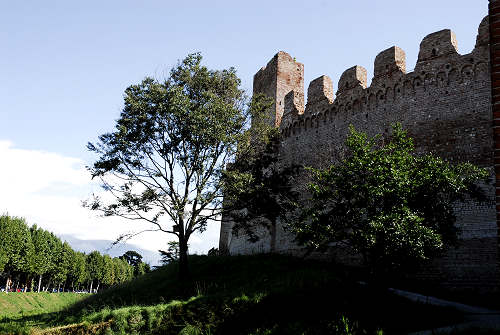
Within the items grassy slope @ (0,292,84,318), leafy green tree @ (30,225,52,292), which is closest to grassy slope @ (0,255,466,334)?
grassy slope @ (0,292,84,318)

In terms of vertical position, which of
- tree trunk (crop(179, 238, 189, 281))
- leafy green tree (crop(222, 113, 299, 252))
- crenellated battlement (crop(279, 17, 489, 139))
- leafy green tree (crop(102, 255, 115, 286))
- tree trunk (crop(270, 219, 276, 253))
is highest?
crenellated battlement (crop(279, 17, 489, 139))

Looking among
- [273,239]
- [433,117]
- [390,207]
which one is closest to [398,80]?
[433,117]

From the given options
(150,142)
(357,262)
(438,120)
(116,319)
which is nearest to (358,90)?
(438,120)

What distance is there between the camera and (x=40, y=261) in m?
43.9

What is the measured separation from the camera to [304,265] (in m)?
17.2

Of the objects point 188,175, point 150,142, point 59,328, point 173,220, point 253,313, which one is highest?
point 150,142

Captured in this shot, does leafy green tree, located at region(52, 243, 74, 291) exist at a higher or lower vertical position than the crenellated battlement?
lower

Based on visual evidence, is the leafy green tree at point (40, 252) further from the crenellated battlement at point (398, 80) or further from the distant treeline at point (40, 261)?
the crenellated battlement at point (398, 80)

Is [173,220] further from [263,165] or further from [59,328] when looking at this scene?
[59,328]

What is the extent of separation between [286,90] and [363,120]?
823cm

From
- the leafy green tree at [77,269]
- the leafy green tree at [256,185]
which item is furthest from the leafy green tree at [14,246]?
the leafy green tree at [256,185]

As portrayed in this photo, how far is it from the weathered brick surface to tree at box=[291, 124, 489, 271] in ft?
8.66

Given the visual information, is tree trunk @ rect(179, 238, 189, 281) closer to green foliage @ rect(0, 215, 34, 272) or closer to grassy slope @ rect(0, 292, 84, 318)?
grassy slope @ rect(0, 292, 84, 318)

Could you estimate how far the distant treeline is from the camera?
40406mm
